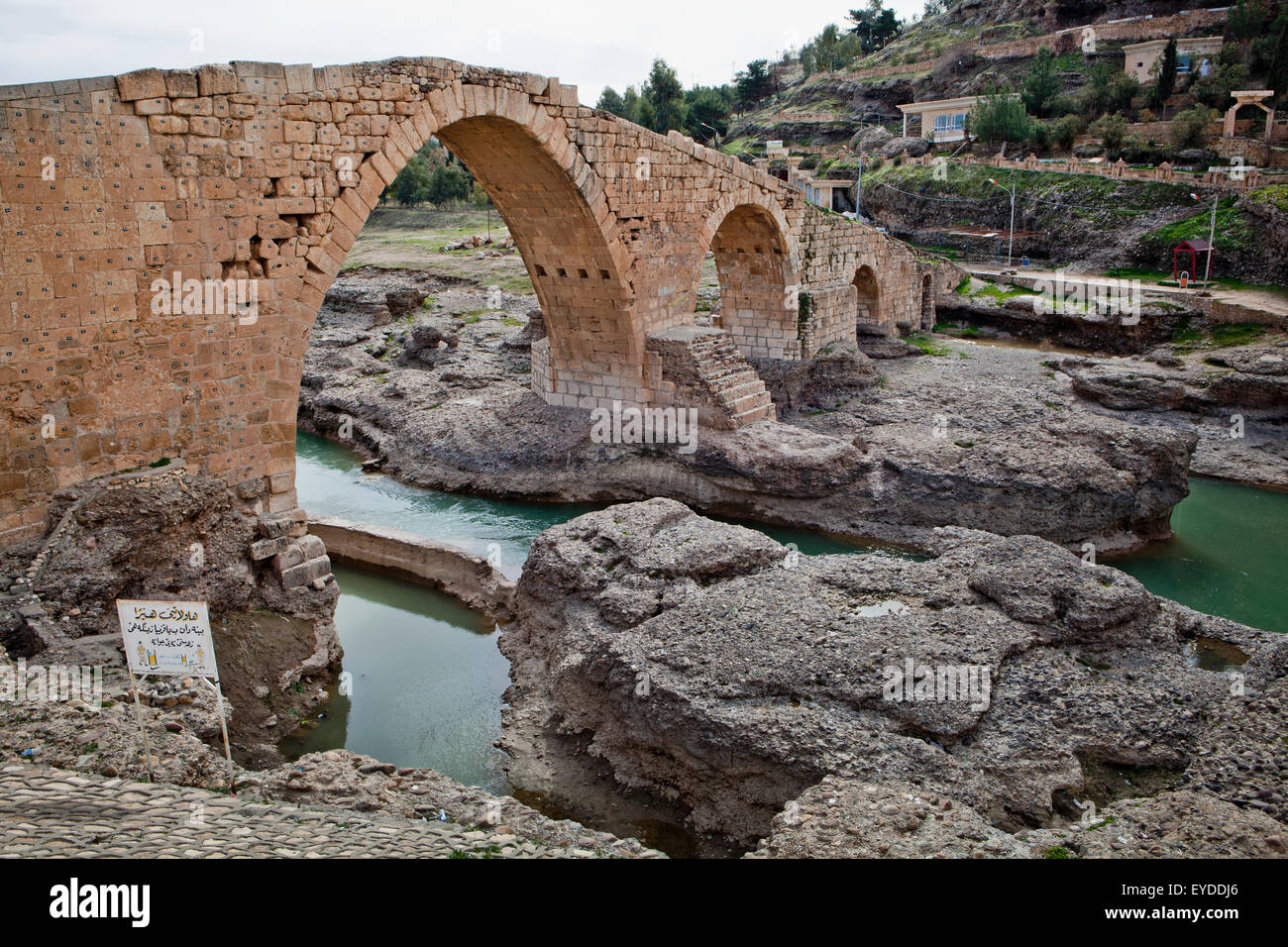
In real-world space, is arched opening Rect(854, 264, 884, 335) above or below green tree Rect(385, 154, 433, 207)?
below

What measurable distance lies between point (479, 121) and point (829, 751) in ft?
30.7

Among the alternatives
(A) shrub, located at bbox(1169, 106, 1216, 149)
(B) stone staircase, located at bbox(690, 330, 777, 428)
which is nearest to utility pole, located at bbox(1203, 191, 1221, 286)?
(A) shrub, located at bbox(1169, 106, 1216, 149)

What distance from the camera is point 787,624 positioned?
26.3ft

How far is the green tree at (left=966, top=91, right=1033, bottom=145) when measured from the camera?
127 feet

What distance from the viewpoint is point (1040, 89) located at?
41.4 meters

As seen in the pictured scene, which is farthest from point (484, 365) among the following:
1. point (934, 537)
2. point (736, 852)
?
point (736, 852)

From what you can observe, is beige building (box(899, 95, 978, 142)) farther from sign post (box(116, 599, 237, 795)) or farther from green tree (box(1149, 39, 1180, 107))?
sign post (box(116, 599, 237, 795))

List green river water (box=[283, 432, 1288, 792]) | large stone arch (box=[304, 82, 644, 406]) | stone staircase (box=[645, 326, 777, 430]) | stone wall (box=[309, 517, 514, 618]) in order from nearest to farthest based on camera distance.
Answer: green river water (box=[283, 432, 1288, 792])
large stone arch (box=[304, 82, 644, 406])
stone wall (box=[309, 517, 514, 618])
stone staircase (box=[645, 326, 777, 430])

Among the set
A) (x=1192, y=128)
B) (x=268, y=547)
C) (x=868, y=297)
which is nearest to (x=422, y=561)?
(x=268, y=547)

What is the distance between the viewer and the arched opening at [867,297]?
22984 mm

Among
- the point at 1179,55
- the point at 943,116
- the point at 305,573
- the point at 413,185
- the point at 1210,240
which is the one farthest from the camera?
the point at 943,116

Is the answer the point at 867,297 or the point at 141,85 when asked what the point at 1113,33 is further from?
the point at 141,85

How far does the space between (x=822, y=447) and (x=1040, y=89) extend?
33264mm

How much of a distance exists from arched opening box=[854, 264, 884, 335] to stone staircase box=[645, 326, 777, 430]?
22.3ft
